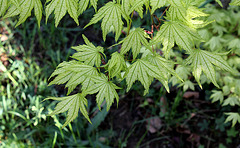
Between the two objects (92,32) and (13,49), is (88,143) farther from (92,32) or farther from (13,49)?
(13,49)

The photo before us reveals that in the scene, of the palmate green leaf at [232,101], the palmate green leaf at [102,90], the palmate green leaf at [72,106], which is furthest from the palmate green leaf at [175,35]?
the palmate green leaf at [232,101]

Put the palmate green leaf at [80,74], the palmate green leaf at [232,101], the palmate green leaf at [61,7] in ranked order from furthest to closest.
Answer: the palmate green leaf at [232,101] < the palmate green leaf at [80,74] < the palmate green leaf at [61,7]

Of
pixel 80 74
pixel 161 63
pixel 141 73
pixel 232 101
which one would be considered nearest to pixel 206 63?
pixel 161 63

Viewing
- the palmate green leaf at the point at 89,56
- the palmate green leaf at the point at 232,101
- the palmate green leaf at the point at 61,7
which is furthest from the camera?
the palmate green leaf at the point at 232,101

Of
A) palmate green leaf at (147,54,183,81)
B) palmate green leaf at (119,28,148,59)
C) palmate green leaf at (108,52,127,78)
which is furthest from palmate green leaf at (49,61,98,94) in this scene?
palmate green leaf at (147,54,183,81)

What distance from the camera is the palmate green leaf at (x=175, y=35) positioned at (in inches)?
40.9

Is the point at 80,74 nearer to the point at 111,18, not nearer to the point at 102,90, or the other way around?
the point at 102,90

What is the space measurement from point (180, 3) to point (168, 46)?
0.88 ft

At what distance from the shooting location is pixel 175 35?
41.2 inches

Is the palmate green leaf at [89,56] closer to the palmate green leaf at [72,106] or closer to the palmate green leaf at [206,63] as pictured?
the palmate green leaf at [72,106]

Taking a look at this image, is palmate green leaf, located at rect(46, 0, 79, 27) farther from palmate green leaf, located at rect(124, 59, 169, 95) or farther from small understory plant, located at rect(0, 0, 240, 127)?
palmate green leaf, located at rect(124, 59, 169, 95)

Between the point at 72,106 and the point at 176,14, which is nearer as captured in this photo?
the point at 176,14

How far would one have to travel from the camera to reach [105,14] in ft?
3.46

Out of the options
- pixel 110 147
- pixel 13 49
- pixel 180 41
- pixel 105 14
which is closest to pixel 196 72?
pixel 180 41
